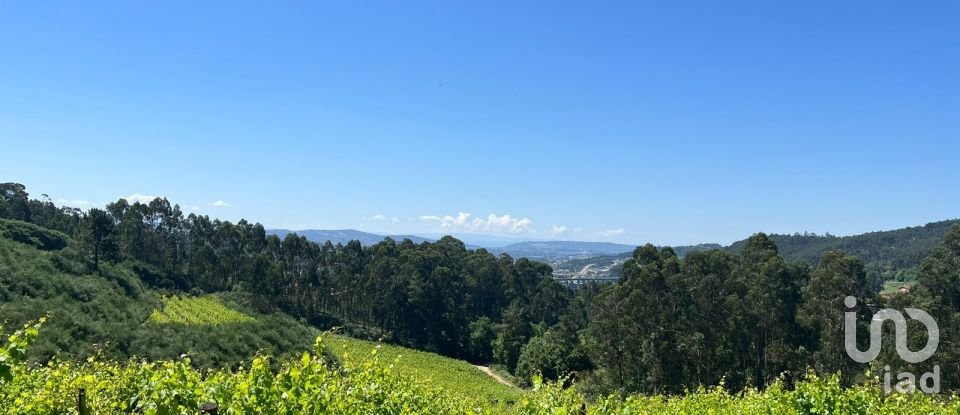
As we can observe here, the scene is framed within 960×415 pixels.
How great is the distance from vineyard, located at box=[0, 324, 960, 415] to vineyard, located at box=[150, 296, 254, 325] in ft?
104

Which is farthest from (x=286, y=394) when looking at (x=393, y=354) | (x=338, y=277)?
(x=338, y=277)

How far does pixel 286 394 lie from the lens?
5.82 m

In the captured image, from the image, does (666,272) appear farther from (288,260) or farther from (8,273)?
(288,260)

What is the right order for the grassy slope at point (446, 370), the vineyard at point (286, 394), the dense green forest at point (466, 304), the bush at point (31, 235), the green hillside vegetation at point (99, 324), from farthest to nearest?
the bush at point (31, 235) → the grassy slope at point (446, 370) → the dense green forest at point (466, 304) → the green hillside vegetation at point (99, 324) → the vineyard at point (286, 394)

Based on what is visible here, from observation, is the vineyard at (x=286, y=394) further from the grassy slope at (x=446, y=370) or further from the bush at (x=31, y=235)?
the bush at (x=31, y=235)

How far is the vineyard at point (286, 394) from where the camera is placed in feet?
18.1

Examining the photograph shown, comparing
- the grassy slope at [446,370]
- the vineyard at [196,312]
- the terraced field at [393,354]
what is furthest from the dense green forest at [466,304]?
the grassy slope at [446,370]

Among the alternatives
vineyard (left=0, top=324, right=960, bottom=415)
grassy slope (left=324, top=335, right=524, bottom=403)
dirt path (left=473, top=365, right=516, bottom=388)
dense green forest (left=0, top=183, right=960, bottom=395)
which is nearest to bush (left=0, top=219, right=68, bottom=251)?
dense green forest (left=0, top=183, right=960, bottom=395)

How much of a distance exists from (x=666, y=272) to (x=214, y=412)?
38.2 metres

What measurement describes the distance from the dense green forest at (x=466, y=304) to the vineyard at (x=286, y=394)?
178cm

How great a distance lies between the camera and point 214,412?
4.65m

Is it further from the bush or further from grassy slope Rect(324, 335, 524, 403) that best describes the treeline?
grassy slope Rect(324, 335, 524, 403)

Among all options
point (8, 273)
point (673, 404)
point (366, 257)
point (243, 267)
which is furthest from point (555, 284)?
point (673, 404)

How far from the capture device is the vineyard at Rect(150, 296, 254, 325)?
1609 inches
